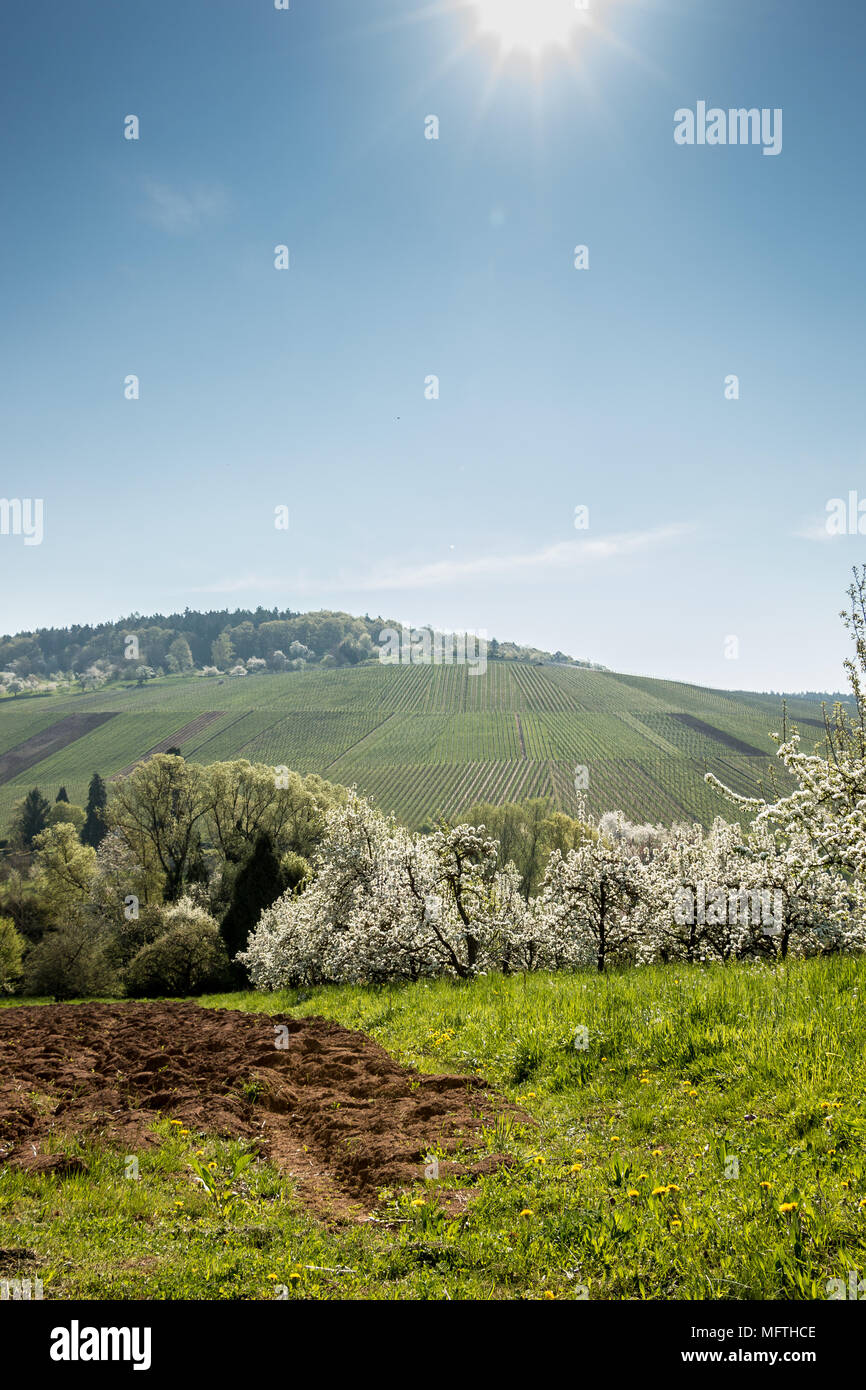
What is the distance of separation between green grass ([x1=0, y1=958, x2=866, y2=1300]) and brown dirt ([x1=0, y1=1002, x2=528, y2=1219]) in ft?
1.27

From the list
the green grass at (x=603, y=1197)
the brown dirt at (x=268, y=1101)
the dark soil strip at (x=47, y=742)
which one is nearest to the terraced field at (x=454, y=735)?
the dark soil strip at (x=47, y=742)

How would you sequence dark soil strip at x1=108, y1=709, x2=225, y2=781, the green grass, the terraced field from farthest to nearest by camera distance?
dark soil strip at x1=108, y1=709, x2=225, y2=781
the terraced field
the green grass

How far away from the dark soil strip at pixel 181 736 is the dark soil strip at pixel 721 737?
97.4 m

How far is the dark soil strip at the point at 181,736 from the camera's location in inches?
5017

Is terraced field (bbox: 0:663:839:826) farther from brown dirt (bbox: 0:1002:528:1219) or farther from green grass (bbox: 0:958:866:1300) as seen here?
green grass (bbox: 0:958:866:1300)

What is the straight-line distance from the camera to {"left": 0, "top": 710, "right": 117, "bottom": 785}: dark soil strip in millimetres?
134500

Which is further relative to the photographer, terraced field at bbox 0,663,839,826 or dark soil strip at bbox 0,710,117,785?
dark soil strip at bbox 0,710,117,785

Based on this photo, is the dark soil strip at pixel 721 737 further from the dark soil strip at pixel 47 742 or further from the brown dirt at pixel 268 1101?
the dark soil strip at pixel 47 742

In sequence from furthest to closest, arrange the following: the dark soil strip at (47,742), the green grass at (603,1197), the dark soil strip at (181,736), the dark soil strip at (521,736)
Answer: the dark soil strip at (47,742), the dark soil strip at (181,736), the dark soil strip at (521,736), the green grass at (603,1197)

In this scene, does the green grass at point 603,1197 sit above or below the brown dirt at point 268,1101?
above

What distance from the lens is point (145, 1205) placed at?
21.8 ft

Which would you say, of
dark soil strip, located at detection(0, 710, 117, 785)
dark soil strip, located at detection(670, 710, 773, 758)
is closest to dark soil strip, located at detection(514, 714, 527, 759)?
dark soil strip, located at detection(670, 710, 773, 758)
